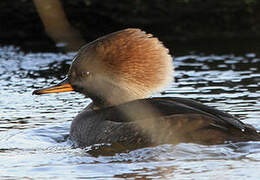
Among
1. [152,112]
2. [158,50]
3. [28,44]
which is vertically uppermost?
[158,50]

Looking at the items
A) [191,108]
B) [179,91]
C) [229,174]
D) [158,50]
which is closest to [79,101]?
[179,91]

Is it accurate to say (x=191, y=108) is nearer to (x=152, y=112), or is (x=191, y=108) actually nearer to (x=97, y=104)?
(x=152, y=112)

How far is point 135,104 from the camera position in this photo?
6.02 metres

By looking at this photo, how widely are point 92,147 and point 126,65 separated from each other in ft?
2.91

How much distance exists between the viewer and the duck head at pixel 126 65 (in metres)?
6.39

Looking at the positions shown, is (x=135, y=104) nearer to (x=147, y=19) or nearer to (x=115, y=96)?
(x=115, y=96)

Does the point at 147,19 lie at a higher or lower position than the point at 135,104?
lower

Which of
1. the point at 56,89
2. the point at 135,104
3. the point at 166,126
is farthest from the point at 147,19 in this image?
the point at 166,126

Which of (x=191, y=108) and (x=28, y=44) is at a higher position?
(x=191, y=108)

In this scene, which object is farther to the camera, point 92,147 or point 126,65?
point 126,65

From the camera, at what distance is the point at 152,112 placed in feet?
19.2

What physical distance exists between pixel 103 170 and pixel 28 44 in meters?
7.52

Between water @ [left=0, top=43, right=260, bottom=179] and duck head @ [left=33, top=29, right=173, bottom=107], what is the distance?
696mm

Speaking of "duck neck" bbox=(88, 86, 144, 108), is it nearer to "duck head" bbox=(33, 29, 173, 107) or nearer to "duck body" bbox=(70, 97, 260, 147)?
"duck head" bbox=(33, 29, 173, 107)
